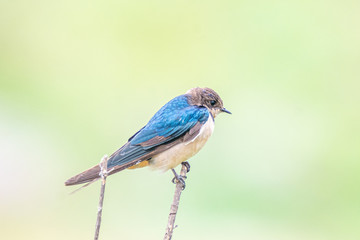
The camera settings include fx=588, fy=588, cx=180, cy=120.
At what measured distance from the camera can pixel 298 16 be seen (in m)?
9.19

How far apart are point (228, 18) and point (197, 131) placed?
665 centimetres

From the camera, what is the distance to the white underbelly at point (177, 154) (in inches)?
120

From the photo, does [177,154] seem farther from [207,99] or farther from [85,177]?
[85,177]

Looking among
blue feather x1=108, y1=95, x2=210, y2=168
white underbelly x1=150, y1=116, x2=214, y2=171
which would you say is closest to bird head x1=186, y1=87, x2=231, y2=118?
blue feather x1=108, y1=95, x2=210, y2=168

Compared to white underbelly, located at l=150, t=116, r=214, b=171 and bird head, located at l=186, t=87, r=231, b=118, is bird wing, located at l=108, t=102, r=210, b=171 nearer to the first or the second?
white underbelly, located at l=150, t=116, r=214, b=171

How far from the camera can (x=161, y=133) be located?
10.0 ft

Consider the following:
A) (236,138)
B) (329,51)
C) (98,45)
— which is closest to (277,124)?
(236,138)

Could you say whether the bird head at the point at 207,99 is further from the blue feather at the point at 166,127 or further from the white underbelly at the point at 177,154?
the white underbelly at the point at 177,154

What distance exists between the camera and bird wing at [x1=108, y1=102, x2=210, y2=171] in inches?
113

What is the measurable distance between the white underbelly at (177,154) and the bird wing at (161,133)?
3 cm

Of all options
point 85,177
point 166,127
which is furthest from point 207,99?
point 85,177

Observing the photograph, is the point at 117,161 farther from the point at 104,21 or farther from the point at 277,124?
the point at 104,21

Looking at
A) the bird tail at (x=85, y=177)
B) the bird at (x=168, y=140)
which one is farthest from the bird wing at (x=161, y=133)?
the bird tail at (x=85, y=177)

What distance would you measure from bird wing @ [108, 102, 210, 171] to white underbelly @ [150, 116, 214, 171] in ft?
0.09
